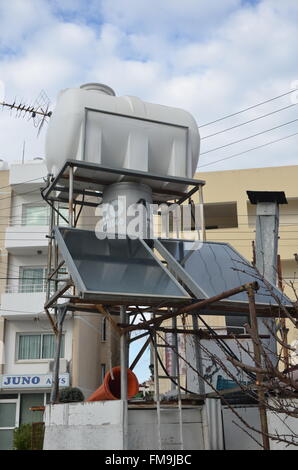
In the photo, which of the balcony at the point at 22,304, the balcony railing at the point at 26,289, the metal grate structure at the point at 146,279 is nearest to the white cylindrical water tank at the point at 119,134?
the metal grate structure at the point at 146,279

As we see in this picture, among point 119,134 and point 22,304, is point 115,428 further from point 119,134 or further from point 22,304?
point 22,304

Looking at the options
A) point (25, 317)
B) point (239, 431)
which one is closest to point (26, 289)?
point (25, 317)

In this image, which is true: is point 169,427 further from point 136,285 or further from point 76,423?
point 136,285

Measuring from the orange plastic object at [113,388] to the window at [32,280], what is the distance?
61.7 feet

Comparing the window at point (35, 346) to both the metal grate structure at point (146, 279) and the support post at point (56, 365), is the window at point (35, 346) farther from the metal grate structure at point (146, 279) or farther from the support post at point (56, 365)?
the support post at point (56, 365)

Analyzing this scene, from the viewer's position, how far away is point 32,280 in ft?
92.7

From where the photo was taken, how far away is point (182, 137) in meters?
11.1

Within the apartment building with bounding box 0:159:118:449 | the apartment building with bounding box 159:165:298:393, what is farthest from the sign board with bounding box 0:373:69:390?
the apartment building with bounding box 159:165:298:393

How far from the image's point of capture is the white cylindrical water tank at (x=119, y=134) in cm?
1027

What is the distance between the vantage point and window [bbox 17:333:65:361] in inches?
1051

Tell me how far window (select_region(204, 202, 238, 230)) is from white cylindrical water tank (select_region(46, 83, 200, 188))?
2109cm

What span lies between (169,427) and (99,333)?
68.7ft

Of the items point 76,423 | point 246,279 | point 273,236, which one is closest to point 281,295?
point 246,279

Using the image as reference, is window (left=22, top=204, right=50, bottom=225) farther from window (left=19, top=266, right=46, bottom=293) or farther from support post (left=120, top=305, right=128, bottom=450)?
support post (left=120, top=305, right=128, bottom=450)
